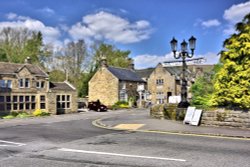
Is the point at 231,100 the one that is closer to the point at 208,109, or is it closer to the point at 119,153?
the point at 208,109

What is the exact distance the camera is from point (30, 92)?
41188 mm

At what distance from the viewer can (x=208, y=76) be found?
1152 inches

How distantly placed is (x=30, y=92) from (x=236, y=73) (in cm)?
3115

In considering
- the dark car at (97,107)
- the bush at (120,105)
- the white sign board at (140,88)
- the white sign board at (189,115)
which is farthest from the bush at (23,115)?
the white sign board at (140,88)

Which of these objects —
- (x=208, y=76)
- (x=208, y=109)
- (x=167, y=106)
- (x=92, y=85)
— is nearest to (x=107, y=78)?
(x=92, y=85)

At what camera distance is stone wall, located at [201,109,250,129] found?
16.2 meters

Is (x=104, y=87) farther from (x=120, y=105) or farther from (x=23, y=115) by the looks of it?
(x=23, y=115)

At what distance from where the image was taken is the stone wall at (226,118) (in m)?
16.2

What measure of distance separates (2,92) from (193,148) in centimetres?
3238

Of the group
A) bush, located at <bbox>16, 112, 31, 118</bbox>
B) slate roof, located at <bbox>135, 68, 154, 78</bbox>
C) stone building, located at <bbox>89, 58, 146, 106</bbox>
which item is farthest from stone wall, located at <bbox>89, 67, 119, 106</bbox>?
bush, located at <bbox>16, 112, 31, 118</bbox>

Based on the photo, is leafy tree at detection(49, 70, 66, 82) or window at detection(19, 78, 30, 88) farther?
leafy tree at detection(49, 70, 66, 82)

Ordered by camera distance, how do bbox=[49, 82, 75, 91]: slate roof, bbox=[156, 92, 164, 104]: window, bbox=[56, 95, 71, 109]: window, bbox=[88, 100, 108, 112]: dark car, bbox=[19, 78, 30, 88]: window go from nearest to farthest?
bbox=[19, 78, 30, 88]: window → bbox=[56, 95, 71, 109]: window → bbox=[49, 82, 75, 91]: slate roof → bbox=[88, 100, 108, 112]: dark car → bbox=[156, 92, 164, 104]: window

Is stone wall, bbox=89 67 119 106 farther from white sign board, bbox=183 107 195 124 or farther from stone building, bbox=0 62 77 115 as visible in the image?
white sign board, bbox=183 107 195 124

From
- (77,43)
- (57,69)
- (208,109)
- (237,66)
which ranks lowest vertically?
(208,109)
